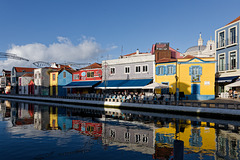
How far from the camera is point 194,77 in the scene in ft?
101

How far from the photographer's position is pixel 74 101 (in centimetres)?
3762

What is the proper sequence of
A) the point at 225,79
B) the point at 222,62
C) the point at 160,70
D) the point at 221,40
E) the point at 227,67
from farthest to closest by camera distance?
the point at 160,70, the point at 221,40, the point at 222,62, the point at 227,67, the point at 225,79

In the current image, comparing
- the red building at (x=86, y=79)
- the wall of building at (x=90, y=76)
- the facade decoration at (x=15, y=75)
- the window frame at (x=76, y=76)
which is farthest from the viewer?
the facade decoration at (x=15, y=75)

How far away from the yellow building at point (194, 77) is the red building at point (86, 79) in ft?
48.4

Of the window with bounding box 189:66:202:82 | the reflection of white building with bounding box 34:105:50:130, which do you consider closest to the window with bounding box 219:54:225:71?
the window with bounding box 189:66:202:82

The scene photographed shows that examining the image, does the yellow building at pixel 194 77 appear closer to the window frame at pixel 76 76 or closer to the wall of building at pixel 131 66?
the wall of building at pixel 131 66

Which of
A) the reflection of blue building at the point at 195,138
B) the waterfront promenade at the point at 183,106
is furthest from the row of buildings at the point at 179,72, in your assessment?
the reflection of blue building at the point at 195,138

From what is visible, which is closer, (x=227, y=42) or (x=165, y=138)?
(x=165, y=138)

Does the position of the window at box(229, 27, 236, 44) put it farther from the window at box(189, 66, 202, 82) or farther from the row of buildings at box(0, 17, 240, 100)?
the window at box(189, 66, 202, 82)

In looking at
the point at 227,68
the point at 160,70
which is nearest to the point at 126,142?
the point at 160,70

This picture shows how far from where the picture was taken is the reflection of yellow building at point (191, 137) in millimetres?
11227

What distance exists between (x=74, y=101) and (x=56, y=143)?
25.3m

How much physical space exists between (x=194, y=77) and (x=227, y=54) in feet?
21.9

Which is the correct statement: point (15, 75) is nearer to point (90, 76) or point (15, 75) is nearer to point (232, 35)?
point (90, 76)
